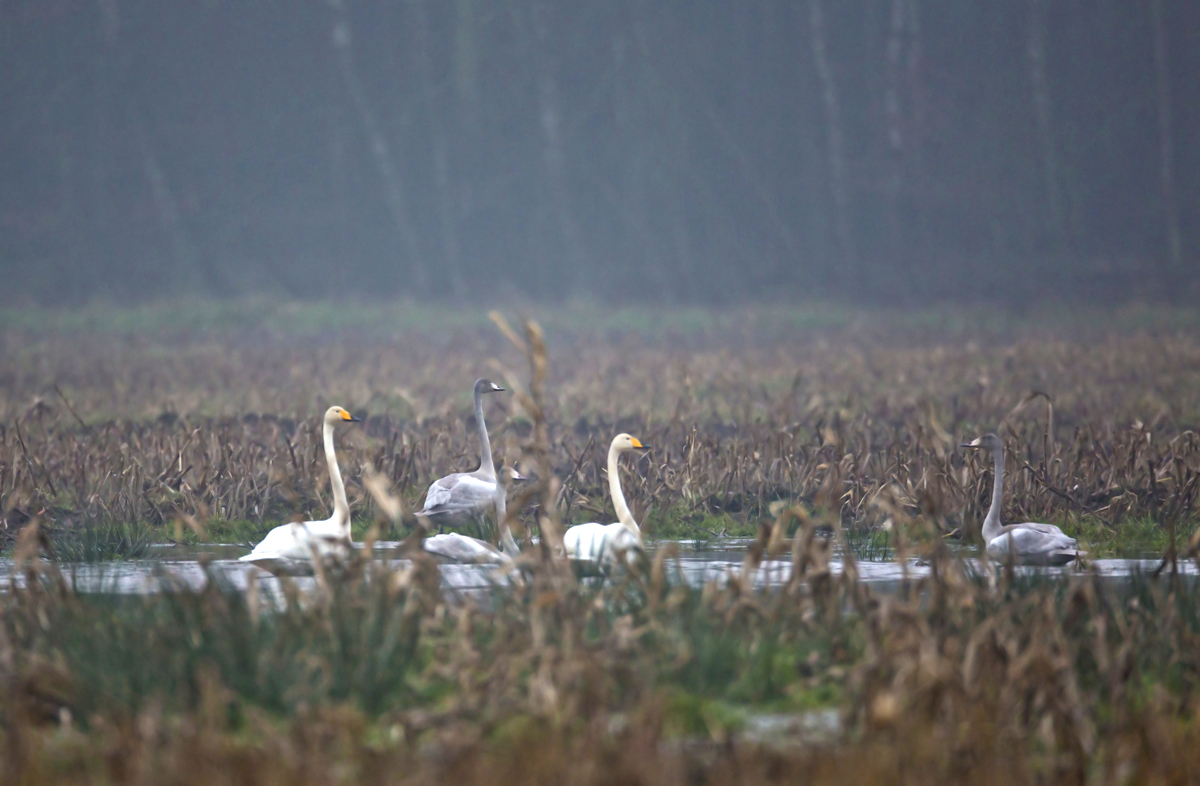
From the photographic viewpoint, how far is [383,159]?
4441 cm

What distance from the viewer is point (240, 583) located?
327 inches

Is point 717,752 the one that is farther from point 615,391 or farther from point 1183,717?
point 615,391

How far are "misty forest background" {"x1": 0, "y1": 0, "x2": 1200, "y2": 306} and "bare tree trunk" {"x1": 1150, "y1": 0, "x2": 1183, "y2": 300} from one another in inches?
6.9

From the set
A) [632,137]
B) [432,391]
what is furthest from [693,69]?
[432,391]

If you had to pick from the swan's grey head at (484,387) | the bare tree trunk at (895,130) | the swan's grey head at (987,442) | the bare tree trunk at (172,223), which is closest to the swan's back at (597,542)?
the swan's grey head at (987,442)

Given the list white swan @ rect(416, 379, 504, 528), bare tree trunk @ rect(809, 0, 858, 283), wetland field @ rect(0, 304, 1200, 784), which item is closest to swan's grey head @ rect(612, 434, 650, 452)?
wetland field @ rect(0, 304, 1200, 784)

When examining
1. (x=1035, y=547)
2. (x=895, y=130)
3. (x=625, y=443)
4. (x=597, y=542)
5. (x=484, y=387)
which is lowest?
(x=1035, y=547)

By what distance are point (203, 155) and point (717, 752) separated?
145 ft

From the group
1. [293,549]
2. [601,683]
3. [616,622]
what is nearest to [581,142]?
[293,549]

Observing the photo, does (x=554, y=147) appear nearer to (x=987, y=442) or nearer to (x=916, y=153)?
(x=916, y=153)

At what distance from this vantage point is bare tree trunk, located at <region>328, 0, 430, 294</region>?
4456 centimetres

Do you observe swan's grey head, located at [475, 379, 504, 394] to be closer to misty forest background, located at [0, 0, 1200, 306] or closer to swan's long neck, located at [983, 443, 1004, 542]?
swan's long neck, located at [983, 443, 1004, 542]

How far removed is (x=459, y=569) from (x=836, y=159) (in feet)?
118

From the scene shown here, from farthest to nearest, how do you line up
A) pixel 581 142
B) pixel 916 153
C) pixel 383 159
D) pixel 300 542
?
pixel 581 142 < pixel 916 153 < pixel 383 159 < pixel 300 542
